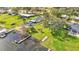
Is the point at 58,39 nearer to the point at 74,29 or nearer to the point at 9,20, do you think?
the point at 74,29

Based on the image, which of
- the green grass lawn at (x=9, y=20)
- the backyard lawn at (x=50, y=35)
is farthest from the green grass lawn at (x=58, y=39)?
the green grass lawn at (x=9, y=20)

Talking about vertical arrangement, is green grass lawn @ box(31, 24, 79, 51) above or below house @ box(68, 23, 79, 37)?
below

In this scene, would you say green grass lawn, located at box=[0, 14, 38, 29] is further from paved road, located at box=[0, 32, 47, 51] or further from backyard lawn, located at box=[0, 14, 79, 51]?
paved road, located at box=[0, 32, 47, 51]

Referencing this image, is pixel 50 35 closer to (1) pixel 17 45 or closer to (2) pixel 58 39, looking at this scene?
(2) pixel 58 39

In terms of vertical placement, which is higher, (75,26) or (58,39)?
(75,26)

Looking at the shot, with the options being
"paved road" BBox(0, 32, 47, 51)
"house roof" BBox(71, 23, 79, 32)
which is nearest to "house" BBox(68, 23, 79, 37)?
"house roof" BBox(71, 23, 79, 32)

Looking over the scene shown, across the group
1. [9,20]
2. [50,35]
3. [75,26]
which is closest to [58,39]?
[50,35]

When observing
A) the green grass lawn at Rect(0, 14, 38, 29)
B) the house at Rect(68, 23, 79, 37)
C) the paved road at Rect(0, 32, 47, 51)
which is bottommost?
the paved road at Rect(0, 32, 47, 51)
